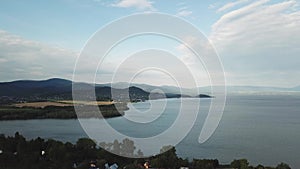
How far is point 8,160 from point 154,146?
396 centimetres

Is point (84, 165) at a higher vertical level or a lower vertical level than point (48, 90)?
lower

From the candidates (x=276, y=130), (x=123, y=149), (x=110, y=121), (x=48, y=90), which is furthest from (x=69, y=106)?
(x=123, y=149)

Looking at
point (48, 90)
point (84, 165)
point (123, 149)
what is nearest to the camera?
point (84, 165)

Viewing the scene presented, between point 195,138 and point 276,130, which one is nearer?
point 195,138

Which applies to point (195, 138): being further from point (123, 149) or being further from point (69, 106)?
point (69, 106)

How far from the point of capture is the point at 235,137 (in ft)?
33.4

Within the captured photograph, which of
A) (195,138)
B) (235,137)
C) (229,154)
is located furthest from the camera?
(235,137)

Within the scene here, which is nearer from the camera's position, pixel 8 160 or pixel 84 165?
pixel 84 165

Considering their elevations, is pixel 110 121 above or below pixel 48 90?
below

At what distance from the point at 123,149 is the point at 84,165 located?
135 cm

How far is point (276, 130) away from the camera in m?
12.3

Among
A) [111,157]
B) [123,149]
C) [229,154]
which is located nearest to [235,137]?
[229,154]

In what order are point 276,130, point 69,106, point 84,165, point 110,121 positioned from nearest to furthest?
point 84,165
point 276,130
point 110,121
point 69,106

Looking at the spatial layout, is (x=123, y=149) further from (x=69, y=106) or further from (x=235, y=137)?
(x=69, y=106)
